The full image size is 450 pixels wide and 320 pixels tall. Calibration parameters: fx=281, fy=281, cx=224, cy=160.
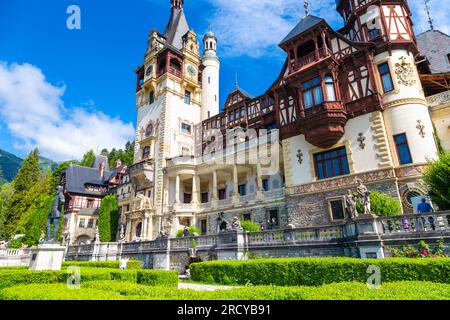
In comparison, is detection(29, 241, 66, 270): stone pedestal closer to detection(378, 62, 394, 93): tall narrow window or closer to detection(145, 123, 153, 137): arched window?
detection(378, 62, 394, 93): tall narrow window

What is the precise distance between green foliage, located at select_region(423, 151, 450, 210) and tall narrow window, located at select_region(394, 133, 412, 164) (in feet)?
16.9

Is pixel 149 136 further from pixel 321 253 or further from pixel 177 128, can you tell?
pixel 321 253

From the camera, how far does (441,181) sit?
13.9 meters

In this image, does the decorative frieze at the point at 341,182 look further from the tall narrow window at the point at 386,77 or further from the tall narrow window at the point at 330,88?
the tall narrow window at the point at 386,77

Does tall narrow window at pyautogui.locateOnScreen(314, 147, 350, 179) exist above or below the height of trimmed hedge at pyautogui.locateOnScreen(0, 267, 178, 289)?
above

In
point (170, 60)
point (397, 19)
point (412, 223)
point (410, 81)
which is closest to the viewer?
point (412, 223)

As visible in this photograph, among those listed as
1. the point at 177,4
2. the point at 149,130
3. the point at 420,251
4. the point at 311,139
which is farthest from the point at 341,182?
the point at 177,4

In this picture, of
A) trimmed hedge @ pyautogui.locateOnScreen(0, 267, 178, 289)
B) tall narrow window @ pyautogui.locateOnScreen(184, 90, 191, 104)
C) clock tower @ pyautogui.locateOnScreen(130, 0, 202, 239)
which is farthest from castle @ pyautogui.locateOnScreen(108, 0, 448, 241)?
trimmed hedge @ pyautogui.locateOnScreen(0, 267, 178, 289)

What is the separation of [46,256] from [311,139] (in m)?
18.8

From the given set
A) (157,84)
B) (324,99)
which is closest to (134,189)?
(157,84)

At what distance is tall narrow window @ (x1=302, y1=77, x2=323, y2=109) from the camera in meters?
22.2

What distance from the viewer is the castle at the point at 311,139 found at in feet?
66.0
